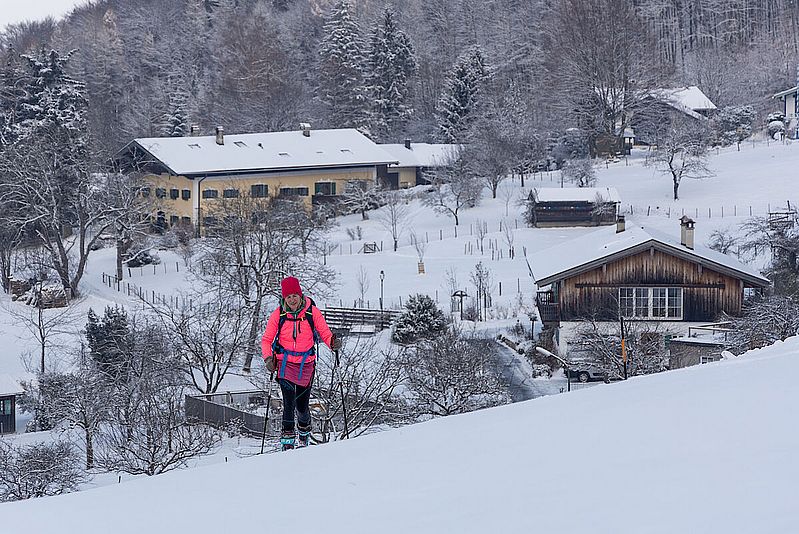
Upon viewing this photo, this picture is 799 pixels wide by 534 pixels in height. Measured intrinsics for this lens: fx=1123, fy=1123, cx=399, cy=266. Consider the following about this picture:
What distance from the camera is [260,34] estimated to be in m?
73.6

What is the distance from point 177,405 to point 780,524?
16058 millimetres

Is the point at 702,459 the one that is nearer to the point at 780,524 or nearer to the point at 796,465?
the point at 796,465

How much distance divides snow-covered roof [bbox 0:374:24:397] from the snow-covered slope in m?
16.6

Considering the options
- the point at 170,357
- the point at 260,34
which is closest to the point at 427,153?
the point at 260,34

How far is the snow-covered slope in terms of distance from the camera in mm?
4270

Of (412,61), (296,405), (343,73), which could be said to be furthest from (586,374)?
(412,61)

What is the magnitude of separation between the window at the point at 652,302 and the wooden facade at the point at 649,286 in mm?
92

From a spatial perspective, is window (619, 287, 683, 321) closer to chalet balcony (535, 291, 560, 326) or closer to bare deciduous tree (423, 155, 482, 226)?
chalet balcony (535, 291, 560, 326)

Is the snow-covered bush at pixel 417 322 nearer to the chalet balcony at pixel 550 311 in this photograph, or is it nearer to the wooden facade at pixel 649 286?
the chalet balcony at pixel 550 311

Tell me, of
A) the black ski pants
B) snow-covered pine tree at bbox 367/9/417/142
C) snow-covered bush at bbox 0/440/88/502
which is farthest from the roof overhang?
snow-covered pine tree at bbox 367/9/417/142

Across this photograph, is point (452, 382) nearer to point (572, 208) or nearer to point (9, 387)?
point (9, 387)

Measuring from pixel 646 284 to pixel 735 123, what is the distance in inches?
1150

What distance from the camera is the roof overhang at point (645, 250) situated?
2394 centimetres

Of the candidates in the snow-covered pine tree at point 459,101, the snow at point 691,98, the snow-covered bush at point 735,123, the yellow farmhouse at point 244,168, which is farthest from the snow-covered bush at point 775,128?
the yellow farmhouse at point 244,168
